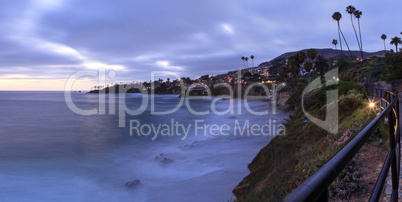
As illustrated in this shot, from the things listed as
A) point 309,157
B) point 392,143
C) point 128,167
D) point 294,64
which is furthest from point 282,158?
point 294,64

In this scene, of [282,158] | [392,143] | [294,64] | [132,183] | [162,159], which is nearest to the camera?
[392,143]

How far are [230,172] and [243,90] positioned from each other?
10274cm

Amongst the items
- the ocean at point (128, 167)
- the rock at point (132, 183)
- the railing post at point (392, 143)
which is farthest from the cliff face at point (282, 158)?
the rock at point (132, 183)

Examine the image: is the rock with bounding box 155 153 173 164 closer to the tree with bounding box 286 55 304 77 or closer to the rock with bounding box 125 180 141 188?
the rock with bounding box 125 180 141 188

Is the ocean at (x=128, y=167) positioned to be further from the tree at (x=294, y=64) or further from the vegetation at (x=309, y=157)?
the tree at (x=294, y=64)

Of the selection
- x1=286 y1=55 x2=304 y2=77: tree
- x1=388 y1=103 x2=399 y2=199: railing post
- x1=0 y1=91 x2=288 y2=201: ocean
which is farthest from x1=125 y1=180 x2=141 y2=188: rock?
x1=286 y1=55 x2=304 y2=77: tree

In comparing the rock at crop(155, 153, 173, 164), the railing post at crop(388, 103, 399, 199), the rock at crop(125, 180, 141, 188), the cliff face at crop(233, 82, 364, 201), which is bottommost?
the rock at crop(125, 180, 141, 188)

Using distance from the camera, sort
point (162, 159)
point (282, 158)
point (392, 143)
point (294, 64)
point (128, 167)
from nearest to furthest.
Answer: point (392, 143) < point (282, 158) < point (128, 167) < point (162, 159) < point (294, 64)

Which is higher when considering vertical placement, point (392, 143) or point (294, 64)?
point (294, 64)

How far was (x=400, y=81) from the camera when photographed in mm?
25672

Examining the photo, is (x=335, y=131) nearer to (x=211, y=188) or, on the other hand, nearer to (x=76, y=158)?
(x=211, y=188)

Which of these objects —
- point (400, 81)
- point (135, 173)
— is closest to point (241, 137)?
point (135, 173)

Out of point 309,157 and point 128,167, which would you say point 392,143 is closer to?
point 309,157

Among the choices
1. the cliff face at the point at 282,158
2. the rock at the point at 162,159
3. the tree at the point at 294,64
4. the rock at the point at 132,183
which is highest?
the tree at the point at 294,64
